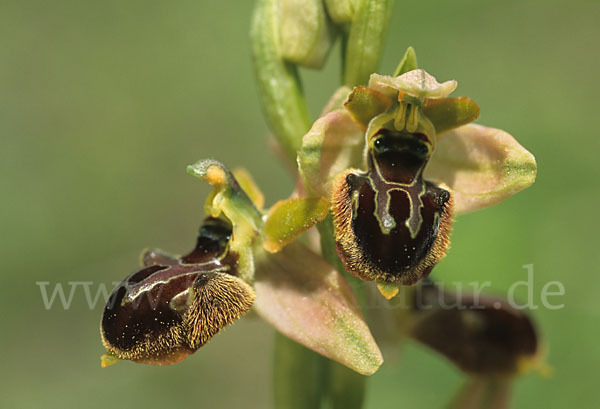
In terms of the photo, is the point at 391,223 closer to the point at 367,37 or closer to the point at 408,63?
the point at 408,63

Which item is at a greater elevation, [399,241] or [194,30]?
[399,241]

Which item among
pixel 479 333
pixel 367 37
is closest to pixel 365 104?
pixel 367 37

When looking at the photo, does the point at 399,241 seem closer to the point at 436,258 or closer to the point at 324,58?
the point at 436,258

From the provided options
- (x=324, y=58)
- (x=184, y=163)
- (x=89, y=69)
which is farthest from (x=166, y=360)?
(x=89, y=69)

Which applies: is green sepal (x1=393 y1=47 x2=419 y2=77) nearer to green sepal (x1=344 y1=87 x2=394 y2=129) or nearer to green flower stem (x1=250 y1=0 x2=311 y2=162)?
green sepal (x1=344 y1=87 x2=394 y2=129)

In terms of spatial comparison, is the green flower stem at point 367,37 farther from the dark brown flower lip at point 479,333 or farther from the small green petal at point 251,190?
the dark brown flower lip at point 479,333

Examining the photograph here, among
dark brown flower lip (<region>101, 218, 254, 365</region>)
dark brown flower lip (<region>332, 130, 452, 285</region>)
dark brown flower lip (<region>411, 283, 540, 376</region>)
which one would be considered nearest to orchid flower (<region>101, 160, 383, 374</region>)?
dark brown flower lip (<region>101, 218, 254, 365</region>)
